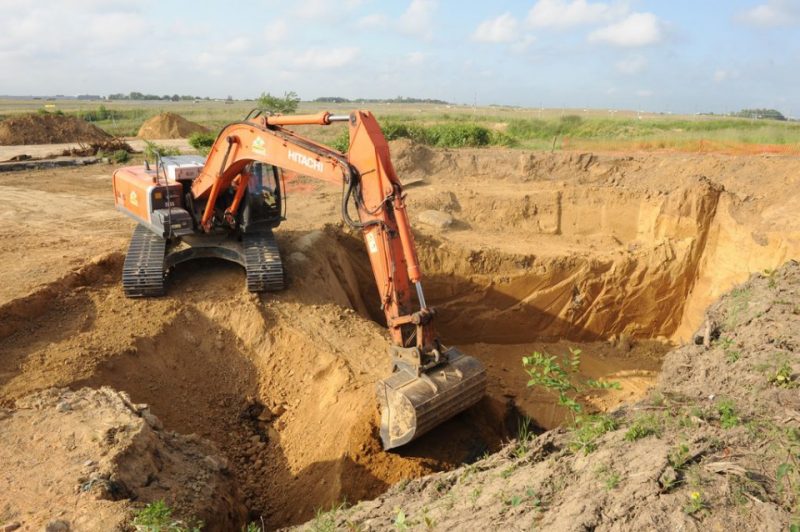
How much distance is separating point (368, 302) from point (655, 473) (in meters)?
8.82

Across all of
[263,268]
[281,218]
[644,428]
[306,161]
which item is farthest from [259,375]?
[644,428]

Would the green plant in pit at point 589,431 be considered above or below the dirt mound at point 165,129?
below

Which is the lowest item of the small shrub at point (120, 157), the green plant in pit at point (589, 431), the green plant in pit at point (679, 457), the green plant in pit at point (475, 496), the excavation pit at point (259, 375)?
the excavation pit at point (259, 375)

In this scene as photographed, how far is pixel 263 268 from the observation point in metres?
9.02

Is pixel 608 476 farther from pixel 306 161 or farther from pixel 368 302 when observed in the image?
pixel 368 302

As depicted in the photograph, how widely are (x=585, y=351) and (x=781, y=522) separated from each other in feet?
31.0

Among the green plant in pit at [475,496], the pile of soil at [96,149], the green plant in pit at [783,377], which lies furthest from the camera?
the pile of soil at [96,149]

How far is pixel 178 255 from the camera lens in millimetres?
9227

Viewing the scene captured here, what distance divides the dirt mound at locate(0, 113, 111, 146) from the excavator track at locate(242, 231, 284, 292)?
2745 cm

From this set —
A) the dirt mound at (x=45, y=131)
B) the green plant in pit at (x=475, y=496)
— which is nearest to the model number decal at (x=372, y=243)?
the green plant in pit at (x=475, y=496)

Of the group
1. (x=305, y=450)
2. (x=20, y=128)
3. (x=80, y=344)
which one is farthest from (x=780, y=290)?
(x=20, y=128)

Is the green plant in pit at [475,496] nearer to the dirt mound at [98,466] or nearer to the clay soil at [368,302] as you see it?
the clay soil at [368,302]

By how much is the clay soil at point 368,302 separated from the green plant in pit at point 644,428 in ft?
8.99

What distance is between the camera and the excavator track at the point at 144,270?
28.5ft
